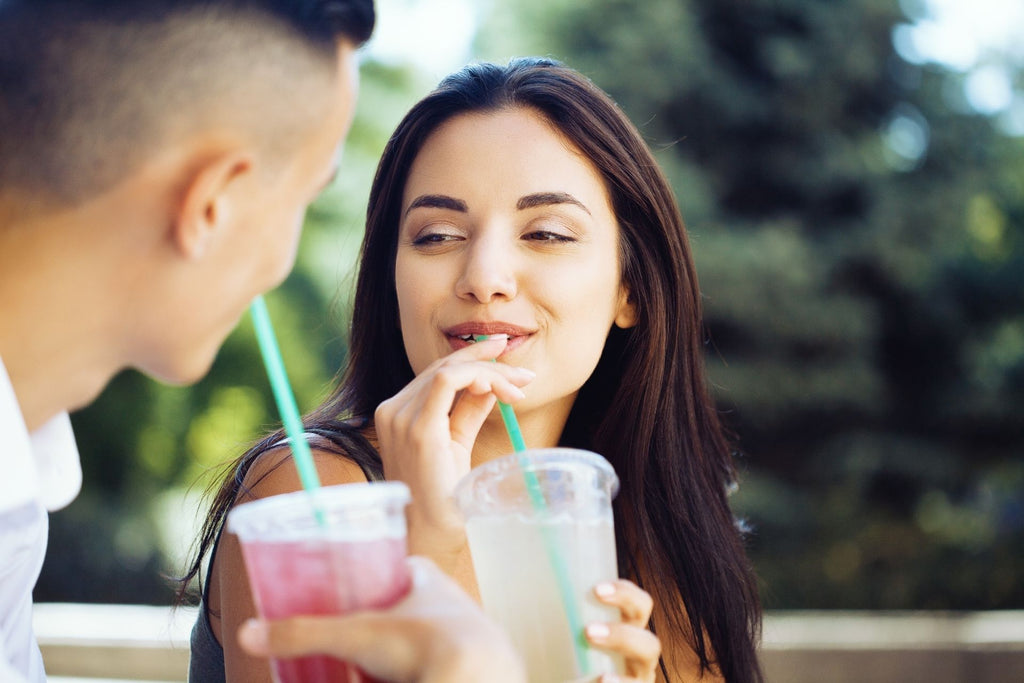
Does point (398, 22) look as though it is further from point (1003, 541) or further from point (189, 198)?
point (189, 198)

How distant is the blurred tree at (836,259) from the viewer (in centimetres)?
866

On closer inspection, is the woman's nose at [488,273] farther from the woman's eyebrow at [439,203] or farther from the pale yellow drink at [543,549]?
the pale yellow drink at [543,549]

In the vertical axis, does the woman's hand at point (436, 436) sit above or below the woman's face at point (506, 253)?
below

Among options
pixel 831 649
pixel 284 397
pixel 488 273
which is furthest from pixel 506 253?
pixel 831 649

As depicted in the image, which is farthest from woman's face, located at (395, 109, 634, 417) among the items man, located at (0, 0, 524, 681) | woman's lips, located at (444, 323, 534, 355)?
man, located at (0, 0, 524, 681)

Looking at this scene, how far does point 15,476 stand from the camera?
54.9 inches

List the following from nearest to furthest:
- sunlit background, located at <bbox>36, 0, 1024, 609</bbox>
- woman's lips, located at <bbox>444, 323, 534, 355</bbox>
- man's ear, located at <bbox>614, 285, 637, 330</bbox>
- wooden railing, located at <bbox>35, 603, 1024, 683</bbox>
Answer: woman's lips, located at <bbox>444, 323, 534, 355</bbox> < man's ear, located at <bbox>614, 285, 637, 330</bbox> < wooden railing, located at <bbox>35, 603, 1024, 683</bbox> < sunlit background, located at <bbox>36, 0, 1024, 609</bbox>

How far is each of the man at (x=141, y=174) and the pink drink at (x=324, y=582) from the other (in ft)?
0.40

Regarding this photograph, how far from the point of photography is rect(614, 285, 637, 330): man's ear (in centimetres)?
292

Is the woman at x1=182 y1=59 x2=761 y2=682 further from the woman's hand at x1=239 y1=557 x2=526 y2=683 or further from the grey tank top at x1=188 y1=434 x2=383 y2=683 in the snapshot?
the woman's hand at x1=239 y1=557 x2=526 y2=683

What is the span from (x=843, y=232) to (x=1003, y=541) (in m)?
2.83

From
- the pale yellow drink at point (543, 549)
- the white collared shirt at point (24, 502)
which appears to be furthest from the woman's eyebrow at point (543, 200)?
the white collared shirt at point (24, 502)

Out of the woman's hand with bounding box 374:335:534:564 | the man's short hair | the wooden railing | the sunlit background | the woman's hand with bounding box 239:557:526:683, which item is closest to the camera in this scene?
the woman's hand with bounding box 239:557:526:683

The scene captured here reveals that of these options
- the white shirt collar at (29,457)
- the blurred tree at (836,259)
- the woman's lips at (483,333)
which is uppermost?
the blurred tree at (836,259)
